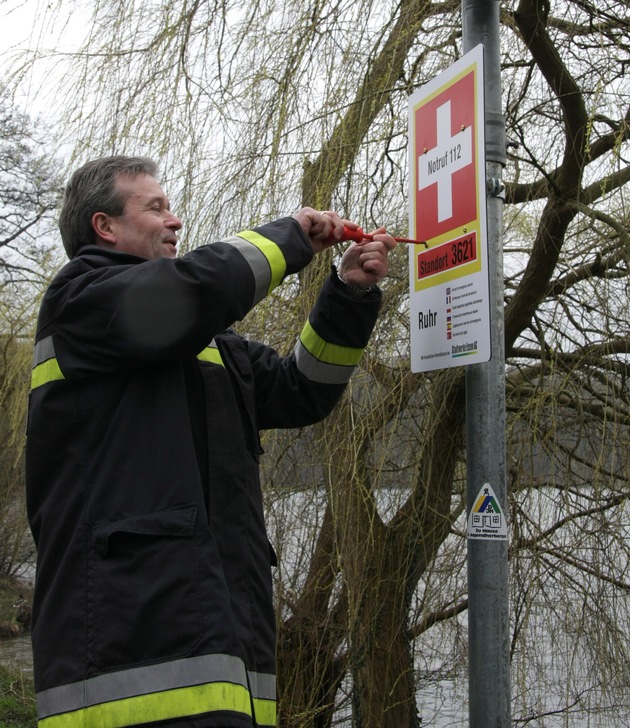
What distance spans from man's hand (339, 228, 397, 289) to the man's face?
17.4 inches

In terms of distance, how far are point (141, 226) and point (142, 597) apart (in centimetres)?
85

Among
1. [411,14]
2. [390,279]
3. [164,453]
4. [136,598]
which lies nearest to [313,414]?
[164,453]

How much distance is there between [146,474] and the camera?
1836 millimetres

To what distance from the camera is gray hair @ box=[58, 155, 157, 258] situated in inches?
85.0

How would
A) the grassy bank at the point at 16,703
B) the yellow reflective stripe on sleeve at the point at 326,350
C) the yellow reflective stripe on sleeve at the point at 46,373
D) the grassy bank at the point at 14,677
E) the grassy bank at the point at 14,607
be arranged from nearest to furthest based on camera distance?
the yellow reflective stripe on sleeve at the point at 46,373, the yellow reflective stripe on sleeve at the point at 326,350, the grassy bank at the point at 16,703, the grassy bank at the point at 14,677, the grassy bank at the point at 14,607

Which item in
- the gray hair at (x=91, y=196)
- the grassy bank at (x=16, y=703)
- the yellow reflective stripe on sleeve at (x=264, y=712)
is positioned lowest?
the grassy bank at (x=16, y=703)

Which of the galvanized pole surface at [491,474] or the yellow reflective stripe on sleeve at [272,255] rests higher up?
the yellow reflective stripe on sleeve at [272,255]

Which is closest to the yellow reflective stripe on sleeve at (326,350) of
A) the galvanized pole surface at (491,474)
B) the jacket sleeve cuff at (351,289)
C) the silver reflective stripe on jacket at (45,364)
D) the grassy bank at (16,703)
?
the jacket sleeve cuff at (351,289)

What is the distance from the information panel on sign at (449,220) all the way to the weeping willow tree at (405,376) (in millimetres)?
808

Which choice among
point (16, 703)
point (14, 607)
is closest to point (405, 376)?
point (16, 703)

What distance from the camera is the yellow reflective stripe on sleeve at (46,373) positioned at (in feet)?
6.37

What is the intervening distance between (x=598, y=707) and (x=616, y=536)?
57cm

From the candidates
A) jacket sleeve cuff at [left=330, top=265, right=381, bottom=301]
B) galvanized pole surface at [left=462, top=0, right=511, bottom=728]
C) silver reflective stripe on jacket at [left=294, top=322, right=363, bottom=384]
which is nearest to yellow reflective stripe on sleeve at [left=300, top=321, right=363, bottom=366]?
silver reflective stripe on jacket at [left=294, top=322, right=363, bottom=384]

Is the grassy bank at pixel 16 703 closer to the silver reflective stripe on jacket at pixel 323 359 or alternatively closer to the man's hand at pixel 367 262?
the silver reflective stripe on jacket at pixel 323 359
